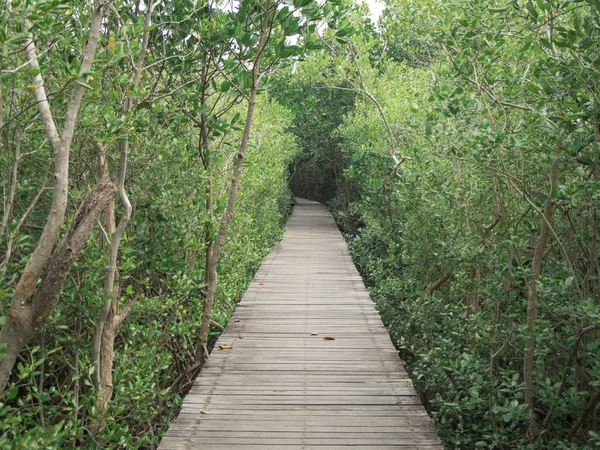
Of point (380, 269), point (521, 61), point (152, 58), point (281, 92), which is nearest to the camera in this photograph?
point (521, 61)

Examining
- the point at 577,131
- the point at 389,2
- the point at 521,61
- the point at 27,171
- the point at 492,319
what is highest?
the point at 389,2

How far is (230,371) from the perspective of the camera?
4699 millimetres

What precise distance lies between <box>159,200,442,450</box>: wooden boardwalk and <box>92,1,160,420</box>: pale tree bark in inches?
18.4

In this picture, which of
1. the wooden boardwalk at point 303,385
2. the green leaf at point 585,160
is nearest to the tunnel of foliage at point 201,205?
the green leaf at point 585,160

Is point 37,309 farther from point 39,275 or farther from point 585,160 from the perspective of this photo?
point 585,160

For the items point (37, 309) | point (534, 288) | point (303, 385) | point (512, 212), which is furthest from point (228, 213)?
point (534, 288)

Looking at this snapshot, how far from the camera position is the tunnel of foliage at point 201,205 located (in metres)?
2.91

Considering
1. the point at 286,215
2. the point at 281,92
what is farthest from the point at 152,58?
the point at 281,92

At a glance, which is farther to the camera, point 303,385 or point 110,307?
point 303,385

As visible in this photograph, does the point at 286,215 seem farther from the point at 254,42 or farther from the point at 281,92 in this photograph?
the point at 254,42

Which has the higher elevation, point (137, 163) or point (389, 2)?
point (389, 2)

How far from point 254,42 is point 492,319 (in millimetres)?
2666

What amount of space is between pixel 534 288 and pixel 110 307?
8.45 ft

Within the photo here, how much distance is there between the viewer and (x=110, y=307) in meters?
A: 3.89
